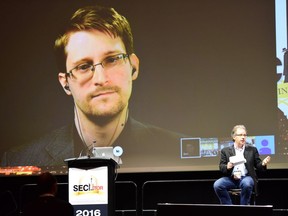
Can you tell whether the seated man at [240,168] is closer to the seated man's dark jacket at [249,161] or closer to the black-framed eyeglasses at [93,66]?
the seated man's dark jacket at [249,161]

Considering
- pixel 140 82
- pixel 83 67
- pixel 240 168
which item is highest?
pixel 83 67

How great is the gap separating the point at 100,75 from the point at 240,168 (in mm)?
2326

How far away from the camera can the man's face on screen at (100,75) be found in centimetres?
723

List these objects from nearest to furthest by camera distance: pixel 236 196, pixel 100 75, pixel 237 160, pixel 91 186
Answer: pixel 91 186 < pixel 237 160 < pixel 236 196 < pixel 100 75

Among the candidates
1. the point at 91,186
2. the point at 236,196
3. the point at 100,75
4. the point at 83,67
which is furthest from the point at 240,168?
the point at 83,67

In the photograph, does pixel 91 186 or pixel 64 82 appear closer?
pixel 91 186

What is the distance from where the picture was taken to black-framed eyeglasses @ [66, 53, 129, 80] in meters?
7.23

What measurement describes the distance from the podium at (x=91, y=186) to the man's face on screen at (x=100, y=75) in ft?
6.28

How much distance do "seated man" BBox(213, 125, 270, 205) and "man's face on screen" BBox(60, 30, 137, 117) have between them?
173 centimetres

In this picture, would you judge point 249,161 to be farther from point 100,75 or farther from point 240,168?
point 100,75

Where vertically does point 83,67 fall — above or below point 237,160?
above

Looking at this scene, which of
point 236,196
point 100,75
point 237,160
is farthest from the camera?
point 100,75

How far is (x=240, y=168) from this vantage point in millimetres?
6258

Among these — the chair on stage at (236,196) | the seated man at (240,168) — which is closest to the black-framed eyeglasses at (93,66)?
the seated man at (240,168)
